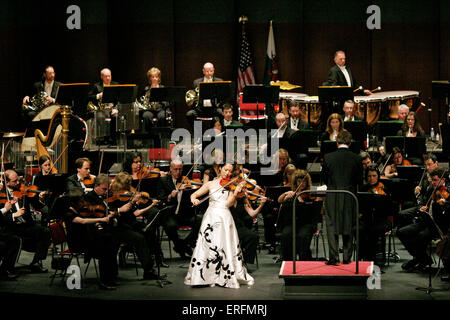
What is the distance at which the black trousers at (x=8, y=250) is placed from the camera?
788 centimetres

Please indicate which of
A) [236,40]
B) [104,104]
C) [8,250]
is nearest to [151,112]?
[104,104]

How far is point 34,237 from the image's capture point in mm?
8164

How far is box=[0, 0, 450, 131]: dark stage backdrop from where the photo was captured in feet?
45.2

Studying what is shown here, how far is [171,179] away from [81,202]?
1.38 metres

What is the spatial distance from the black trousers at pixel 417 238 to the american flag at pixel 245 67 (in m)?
6.29

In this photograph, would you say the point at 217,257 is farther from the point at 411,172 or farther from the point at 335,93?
the point at 335,93

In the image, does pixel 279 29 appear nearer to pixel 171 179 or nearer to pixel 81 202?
pixel 171 179

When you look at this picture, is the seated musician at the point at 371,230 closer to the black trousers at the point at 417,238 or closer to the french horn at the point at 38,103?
the black trousers at the point at 417,238

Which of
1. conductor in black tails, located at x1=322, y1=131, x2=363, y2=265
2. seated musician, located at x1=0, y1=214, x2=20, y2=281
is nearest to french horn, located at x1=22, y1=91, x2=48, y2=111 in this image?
seated musician, located at x1=0, y1=214, x2=20, y2=281

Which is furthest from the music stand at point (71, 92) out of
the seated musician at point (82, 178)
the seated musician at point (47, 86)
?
the seated musician at point (82, 178)

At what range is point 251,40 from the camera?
46.4 ft

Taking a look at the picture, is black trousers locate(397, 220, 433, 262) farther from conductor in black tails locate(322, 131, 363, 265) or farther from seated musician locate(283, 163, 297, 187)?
seated musician locate(283, 163, 297, 187)
